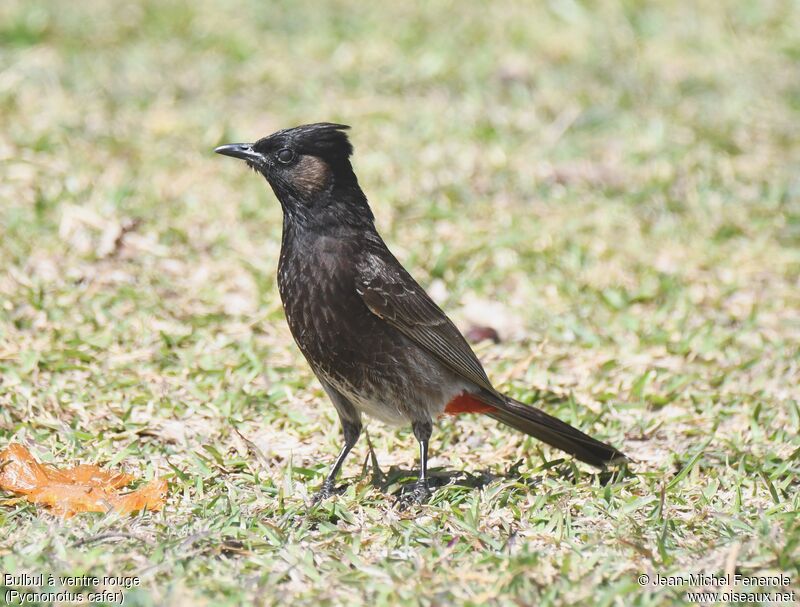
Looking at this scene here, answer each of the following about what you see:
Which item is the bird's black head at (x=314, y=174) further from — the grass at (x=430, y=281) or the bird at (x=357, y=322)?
the grass at (x=430, y=281)

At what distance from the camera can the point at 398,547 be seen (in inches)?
152

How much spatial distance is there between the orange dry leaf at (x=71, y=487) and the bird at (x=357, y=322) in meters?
0.70

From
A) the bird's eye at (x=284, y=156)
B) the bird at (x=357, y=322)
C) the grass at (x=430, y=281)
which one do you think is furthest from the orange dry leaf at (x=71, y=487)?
the bird's eye at (x=284, y=156)

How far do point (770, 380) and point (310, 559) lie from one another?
3.03 meters

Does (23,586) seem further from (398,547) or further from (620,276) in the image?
(620,276)

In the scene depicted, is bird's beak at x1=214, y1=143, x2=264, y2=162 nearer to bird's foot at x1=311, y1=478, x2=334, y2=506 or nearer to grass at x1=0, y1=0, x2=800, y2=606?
grass at x1=0, y1=0, x2=800, y2=606

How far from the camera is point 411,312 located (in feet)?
15.2

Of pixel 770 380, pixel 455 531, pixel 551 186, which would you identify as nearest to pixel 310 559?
pixel 455 531

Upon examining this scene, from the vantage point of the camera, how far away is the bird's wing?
14.8 feet

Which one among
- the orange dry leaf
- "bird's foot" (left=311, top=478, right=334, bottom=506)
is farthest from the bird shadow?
the orange dry leaf

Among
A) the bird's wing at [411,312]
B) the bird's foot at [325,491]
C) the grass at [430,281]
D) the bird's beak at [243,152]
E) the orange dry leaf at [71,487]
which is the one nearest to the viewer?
the grass at [430,281]

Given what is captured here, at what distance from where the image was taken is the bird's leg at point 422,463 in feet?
14.5

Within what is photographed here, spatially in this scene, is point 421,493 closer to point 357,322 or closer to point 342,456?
point 342,456

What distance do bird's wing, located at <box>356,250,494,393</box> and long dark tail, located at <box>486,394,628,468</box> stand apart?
12 centimetres
